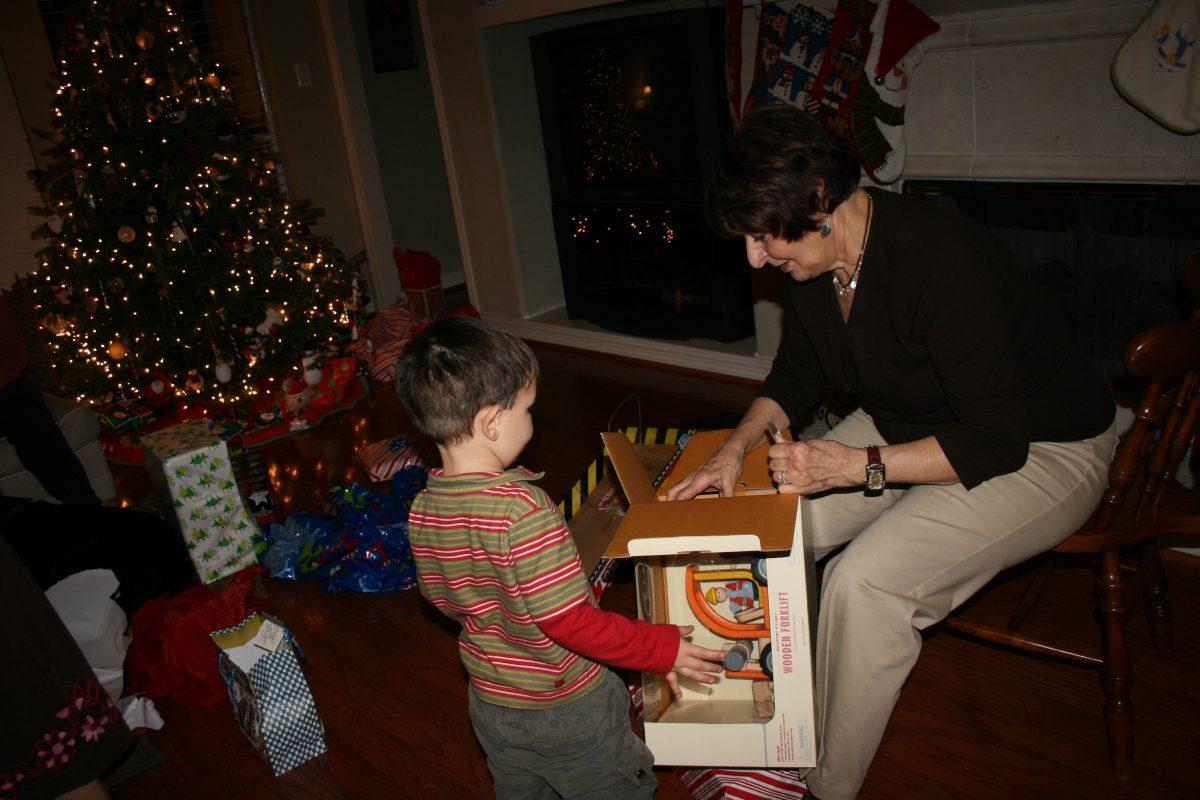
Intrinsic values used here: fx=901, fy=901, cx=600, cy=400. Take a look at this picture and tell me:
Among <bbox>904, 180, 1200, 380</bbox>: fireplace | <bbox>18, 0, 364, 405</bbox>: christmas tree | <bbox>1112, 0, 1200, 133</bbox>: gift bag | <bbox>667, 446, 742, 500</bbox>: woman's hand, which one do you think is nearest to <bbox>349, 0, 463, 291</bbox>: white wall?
<bbox>18, 0, 364, 405</bbox>: christmas tree

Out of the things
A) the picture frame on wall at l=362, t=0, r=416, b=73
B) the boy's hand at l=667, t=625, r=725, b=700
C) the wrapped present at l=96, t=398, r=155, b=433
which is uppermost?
the picture frame on wall at l=362, t=0, r=416, b=73

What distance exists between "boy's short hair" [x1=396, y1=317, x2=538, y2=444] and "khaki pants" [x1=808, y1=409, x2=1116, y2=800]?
2.08 ft

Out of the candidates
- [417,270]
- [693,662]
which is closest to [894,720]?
[693,662]

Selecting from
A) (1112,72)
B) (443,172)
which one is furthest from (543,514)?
(443,172)

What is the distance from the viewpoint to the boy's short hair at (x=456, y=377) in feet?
3.87

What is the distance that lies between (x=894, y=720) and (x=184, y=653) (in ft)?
5.22

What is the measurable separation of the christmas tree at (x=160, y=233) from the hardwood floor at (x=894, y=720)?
5.17 feet

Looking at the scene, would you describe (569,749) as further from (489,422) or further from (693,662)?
(489,422)

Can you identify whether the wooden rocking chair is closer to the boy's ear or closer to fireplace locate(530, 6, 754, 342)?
the boy's ear

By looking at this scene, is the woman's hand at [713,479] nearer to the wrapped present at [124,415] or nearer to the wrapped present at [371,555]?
the wrapped present at [371,555]

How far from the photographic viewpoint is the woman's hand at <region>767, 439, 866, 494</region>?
4.74ft

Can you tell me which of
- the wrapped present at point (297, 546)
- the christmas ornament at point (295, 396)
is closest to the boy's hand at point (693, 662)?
the wrapped present at point (297, 546)

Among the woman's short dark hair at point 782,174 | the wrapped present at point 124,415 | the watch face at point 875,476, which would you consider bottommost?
the wrapped present at point 124,415

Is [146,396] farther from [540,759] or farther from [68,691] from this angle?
[540,759]
